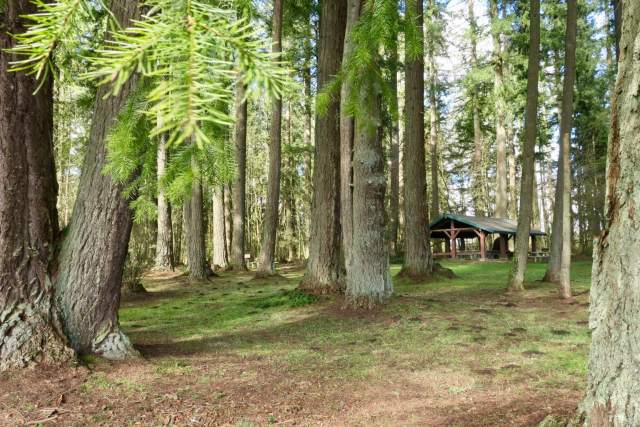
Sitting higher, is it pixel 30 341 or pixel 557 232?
pixel 557 232

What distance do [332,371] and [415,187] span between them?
8.30 m

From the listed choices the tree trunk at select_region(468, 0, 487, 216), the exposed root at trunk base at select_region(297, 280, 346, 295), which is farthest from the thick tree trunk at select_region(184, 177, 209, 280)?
the tree trunk at select_region(468, 0, 487, 216)

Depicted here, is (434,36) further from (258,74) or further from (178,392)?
(258,74)

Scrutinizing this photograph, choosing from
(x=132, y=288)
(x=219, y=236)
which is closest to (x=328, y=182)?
(x=132, y=288)

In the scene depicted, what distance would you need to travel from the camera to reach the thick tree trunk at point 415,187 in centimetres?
1182

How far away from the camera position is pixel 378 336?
5.83 m

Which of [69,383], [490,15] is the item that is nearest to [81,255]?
[69,383]

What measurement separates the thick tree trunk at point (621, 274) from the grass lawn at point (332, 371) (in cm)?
103

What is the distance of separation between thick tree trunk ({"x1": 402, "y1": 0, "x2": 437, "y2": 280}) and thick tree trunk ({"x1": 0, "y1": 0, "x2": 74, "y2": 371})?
30.8 ft

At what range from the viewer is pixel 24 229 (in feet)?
12.8

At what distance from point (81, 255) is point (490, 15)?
22.9 metres

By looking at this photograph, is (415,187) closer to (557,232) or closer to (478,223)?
(557,232)

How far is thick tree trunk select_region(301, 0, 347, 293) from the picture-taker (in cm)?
893

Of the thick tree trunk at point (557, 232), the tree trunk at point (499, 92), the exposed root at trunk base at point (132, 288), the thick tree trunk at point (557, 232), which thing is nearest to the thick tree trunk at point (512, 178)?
the tree trunk at point (499, 92)
